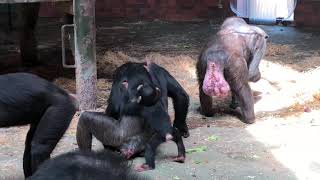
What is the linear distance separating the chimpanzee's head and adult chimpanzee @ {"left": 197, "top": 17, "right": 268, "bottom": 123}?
1325 mm

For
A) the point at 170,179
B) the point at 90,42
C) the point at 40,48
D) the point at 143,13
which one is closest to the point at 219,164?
the point at 170,179

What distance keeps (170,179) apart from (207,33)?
7.62 metres

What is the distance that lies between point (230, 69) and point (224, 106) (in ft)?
2.68

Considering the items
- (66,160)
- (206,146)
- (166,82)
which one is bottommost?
(206,146)

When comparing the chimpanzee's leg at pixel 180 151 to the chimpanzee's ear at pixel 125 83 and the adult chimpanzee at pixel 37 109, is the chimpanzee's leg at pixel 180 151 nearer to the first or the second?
the chimpanzee's ear at pixel 125 83

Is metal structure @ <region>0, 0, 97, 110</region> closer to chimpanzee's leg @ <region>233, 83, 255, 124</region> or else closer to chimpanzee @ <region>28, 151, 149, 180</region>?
chimpanzee's leg @ <region>233, 83, 255, 124</region>

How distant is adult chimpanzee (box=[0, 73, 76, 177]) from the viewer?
13.5ft

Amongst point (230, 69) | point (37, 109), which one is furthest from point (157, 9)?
point (37, 109)

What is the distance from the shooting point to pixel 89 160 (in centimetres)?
202

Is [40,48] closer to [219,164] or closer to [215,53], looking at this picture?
[215,53]

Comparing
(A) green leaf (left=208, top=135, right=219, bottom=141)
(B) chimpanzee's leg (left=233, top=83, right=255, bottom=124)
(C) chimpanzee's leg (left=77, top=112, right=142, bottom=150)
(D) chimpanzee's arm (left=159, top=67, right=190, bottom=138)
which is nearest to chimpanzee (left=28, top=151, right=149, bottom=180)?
(C) chimpanzee's leg (left=77, top=112, right=142, bottom=150)

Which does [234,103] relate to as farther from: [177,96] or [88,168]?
[88,168]

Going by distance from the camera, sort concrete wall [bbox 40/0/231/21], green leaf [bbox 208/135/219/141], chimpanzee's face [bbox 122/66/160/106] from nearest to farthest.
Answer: chimpanzee's face [bbox 122/66/160/106], green leaf [bbox 208/135/219/141], concrete wall [bbox 40/0/231/21]

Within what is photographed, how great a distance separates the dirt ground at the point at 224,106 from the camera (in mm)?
4934
